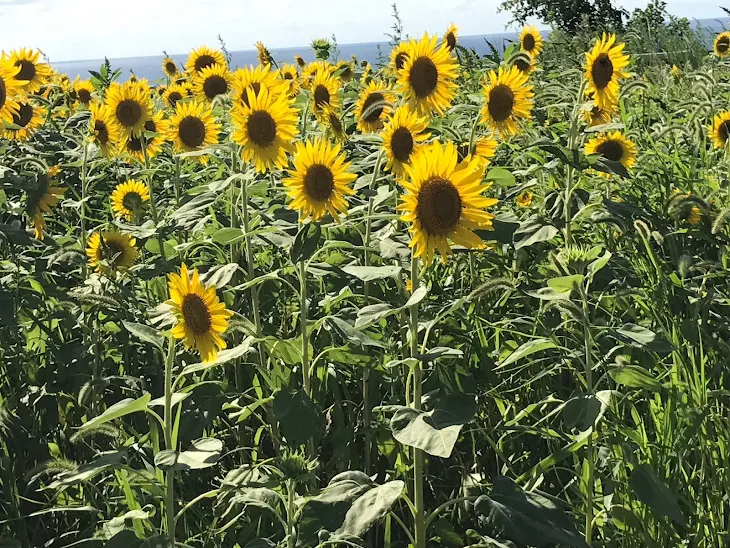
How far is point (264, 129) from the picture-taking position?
2.72 m

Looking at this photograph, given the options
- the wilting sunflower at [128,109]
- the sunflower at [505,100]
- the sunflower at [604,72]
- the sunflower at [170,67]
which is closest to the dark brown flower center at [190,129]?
the wilting sunflower at [128,109]

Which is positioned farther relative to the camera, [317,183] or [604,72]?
[604,72]

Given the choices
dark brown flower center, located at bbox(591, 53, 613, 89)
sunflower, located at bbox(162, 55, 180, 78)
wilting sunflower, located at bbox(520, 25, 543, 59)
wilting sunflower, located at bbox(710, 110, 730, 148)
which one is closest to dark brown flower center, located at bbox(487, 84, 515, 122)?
dark brown flower center, located at bbox(591, 53, 613, 89)

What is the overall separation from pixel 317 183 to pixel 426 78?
0.70 meters

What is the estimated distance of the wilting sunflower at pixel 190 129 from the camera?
3836 mm

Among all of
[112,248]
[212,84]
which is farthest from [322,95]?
[112,248]

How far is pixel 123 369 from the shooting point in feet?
10.1

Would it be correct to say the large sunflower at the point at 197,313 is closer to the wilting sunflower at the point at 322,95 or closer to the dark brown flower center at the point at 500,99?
the dark brown flower center at the point at 500,99

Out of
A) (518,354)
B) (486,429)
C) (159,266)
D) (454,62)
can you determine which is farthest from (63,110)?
(518,354)

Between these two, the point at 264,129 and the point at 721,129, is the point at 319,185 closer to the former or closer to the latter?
the point at 264,129

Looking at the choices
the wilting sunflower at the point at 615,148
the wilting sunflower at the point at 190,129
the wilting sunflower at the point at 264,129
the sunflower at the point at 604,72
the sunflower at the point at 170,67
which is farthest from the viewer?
the sunflower at the point at 170,67

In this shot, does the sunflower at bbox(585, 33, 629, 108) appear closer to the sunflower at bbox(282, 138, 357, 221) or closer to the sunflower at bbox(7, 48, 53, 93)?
the sunflower at bbox(282, 138, 357, 221)

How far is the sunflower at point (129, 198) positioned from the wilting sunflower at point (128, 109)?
25 centimetres

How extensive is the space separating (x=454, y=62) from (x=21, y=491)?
2109 millimetres
